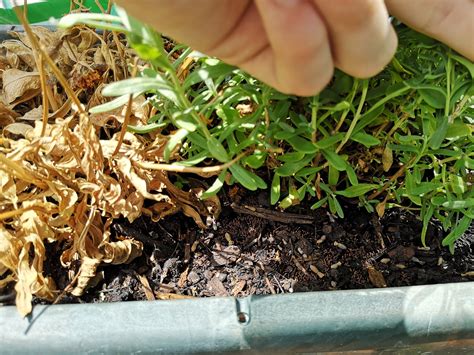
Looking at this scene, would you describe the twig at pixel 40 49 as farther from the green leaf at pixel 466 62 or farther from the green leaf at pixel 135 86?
the green leaf at pixel 466 62

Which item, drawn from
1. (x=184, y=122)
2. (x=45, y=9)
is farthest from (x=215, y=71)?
(x=45, y=9)

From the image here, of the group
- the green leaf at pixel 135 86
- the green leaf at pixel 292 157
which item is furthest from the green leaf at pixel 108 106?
the green leaf at pixel 292 157

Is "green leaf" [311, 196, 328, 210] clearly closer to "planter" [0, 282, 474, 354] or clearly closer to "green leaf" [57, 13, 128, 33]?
"planter" [0, 282, 474, 354]

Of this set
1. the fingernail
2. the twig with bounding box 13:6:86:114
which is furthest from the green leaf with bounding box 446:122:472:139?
the twig with bounding box 13:6:86:114

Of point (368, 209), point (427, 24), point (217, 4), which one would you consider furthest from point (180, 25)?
point (368, 209)

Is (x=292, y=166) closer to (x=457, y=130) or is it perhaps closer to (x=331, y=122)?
(x=331, y=122)

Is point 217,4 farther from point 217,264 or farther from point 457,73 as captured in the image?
point 217,264

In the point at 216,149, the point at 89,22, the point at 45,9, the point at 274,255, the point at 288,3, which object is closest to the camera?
the point at 288,3
